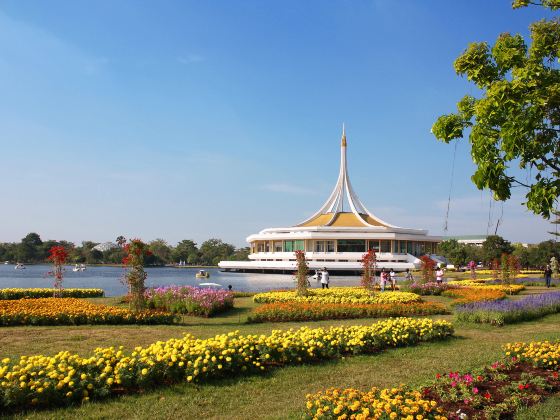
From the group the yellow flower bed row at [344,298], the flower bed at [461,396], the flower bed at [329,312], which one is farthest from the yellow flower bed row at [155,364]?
the yellow flower bed row at [344,298]

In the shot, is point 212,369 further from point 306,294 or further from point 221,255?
point 221,255

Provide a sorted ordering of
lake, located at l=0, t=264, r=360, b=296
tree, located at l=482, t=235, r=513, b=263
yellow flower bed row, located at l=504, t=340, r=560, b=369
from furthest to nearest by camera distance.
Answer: tree, located at l=482, t=235, r=513, b=263
lake, located at l=0, t=264, r=360, b=296
yellow flower bed row, located at l=504, t=340, r=560, b=369

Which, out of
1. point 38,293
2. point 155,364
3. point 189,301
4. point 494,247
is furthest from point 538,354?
point 494,247

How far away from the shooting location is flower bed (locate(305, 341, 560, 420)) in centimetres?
478

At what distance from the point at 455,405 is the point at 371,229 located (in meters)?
57.5

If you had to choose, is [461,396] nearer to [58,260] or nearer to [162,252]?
[58,260]

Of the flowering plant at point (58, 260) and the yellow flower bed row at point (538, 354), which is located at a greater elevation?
the flowering plant at point (58, 260)

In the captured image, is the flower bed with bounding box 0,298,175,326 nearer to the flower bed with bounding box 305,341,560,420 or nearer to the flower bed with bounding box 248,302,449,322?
the flower bed with bounding box 248,302,449,322

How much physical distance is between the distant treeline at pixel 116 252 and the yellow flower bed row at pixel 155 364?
269ft

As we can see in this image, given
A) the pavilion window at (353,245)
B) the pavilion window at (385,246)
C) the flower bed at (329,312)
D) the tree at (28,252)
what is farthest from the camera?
the tree at (28,252)

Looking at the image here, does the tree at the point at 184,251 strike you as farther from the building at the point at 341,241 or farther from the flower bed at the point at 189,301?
the flower bed at the point at 189,301

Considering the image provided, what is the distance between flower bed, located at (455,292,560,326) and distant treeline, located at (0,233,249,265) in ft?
249

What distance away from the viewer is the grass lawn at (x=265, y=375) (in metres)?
5.37

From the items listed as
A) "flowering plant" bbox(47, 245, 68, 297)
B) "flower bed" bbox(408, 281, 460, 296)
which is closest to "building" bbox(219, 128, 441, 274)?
"flower bed" bbox(408, 281, 460, 296)
